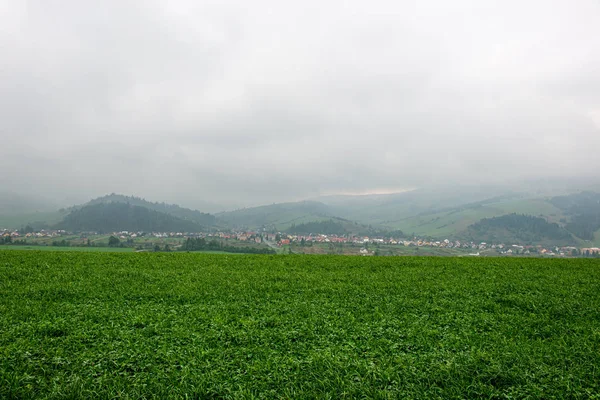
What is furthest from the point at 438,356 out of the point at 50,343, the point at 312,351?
the point at 50,343

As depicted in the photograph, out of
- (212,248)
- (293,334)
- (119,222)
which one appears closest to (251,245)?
(212,248)

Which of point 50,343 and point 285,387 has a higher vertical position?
point 50,343

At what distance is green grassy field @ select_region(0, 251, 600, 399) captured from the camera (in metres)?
4.25

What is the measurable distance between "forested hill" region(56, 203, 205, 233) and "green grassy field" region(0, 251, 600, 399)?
176m

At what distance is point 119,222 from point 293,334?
20195 cm

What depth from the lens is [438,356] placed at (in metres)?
5.08

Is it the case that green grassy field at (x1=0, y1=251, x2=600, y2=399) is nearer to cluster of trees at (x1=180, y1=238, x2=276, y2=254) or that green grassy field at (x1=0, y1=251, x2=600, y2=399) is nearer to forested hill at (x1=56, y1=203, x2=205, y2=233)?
cluster of trees at (x1=180, y1=238, x2=276, y2=254)

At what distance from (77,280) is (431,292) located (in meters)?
10.4

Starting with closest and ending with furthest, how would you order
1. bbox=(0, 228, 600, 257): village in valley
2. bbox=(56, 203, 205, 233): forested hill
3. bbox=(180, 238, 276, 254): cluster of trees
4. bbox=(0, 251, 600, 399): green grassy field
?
bbox=(0, 251, 600, 399): green grassy field, bbox=(180, 238, 276, 254): cluster of trees, bbox=(0, 228, 600, 257): village in valley, bbox=(56, 203, 205, 233): forested hill

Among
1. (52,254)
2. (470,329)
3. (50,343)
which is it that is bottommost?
(470,329)

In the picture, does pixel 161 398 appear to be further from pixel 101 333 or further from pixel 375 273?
pixel 375 273

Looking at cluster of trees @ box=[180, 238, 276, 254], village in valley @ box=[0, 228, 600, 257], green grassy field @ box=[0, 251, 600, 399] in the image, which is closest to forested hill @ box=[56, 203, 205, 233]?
Answer: village in valley @ box=[0, 228, 600, 257]

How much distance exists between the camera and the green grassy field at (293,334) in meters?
4.25

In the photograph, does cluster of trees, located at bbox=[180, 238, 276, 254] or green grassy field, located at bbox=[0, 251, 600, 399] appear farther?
cluster of trees, located at bbox=[180, 238, 276, 254]
